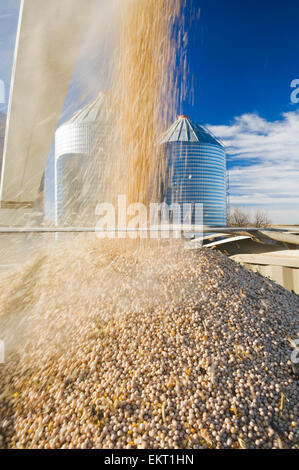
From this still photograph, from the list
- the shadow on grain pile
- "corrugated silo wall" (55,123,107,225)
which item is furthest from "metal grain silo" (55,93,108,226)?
the shadow on grain pile

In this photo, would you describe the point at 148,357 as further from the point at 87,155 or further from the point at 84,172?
the point at 84,172

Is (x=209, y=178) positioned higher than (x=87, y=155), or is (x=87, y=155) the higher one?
(x=209, y=178)

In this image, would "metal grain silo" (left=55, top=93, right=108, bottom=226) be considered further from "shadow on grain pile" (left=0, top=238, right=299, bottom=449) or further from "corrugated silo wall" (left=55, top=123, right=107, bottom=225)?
"shadow on grain pile" (left=0, top=238, right=299, bottom=449)

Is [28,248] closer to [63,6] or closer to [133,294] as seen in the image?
[133,294]

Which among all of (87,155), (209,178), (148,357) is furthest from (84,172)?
(209,178)

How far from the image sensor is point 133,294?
165cm

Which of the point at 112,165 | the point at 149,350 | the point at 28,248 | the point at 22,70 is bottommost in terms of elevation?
the point at 149,350

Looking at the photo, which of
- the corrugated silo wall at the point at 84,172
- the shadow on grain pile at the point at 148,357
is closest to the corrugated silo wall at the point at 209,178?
the corrugated silo wall at the point at 84,172

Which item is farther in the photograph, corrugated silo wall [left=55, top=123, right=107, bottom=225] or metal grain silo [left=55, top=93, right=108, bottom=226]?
corrugated silo wall [left=55, top=123, right=107, bottom=225]

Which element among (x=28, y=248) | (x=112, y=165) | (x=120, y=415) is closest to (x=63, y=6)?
(x=112, y=165)

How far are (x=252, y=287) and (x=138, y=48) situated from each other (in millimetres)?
2295

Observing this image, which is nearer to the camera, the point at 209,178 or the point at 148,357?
the point at 148,357

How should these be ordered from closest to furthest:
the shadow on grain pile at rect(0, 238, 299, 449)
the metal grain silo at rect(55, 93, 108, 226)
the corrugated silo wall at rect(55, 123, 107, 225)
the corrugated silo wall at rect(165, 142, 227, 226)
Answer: the shadow on grain pile at rect(0, 238, 299, 449), the metal grain silo at rect(55, 93, 108, 226), the corrugated silo wall at rect(55, 123, 107, 225), the corrugated silo wall at rect(165, 142, 227, 226)
